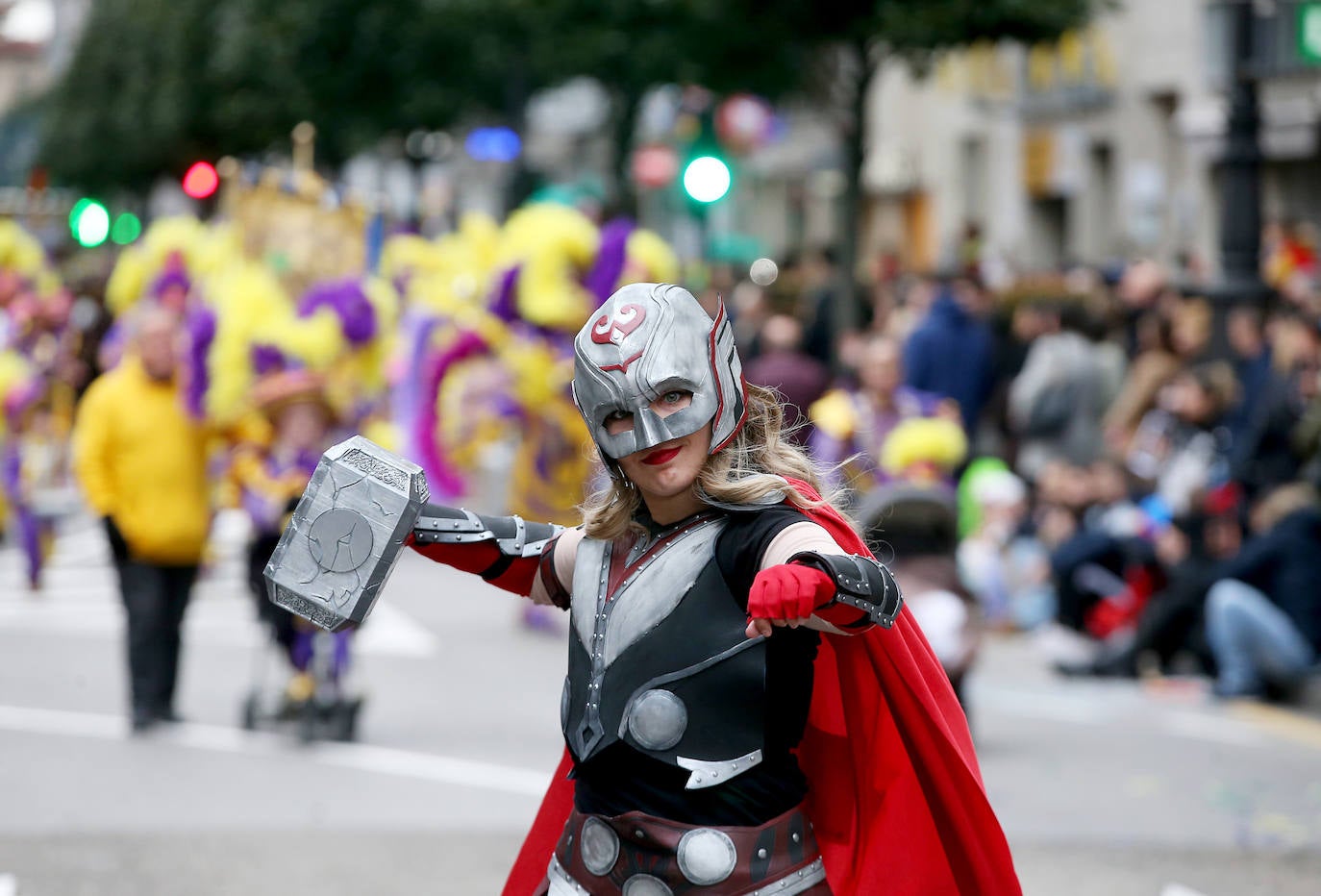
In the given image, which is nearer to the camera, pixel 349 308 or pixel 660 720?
pixel 660 720

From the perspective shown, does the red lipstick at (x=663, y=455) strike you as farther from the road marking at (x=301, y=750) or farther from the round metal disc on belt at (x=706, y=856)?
the road marking at (x=301, y=750)

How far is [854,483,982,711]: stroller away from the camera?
8.75 m

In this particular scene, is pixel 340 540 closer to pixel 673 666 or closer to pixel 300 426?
pixel 673 666

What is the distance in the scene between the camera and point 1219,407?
11.9 meters

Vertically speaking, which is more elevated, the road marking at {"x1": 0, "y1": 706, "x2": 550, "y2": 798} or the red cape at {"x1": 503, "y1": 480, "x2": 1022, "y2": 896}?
the red cape at {"x1": 503, "y1": 480, "x2": 1022, "y2": 896}

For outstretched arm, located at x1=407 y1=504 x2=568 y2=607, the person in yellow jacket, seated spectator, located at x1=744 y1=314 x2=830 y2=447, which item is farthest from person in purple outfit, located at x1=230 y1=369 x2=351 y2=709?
outstretched arm, located at x1=407 y1=504 x2=568 y2=607

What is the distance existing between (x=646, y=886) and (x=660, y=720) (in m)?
0.27

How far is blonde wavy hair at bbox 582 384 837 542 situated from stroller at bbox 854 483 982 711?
4.98 meters

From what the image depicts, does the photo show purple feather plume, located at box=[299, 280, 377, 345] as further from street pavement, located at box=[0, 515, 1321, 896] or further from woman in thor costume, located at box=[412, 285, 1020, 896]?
woman in thor costume, located at box=[412, 285, 1020, 896]

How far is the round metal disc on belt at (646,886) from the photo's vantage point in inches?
136

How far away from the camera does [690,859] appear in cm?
344

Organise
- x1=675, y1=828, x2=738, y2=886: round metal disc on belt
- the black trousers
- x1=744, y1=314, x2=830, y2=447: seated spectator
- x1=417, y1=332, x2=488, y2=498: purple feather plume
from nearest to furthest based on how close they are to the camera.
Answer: x1=675, y1=828, x2=738, y2=886: round metal disc on belt < the black trousers < x1=744, y1=314, x2=830, y2=447: seated spectator < x1=417, y1=332, x2=488, y2=498: purple feather plume

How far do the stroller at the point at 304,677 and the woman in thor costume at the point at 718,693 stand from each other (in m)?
5.38

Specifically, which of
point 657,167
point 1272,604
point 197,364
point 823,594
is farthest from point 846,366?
point 657,167
